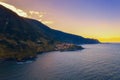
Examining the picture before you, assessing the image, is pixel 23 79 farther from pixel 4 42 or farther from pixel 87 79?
pixel 4 42

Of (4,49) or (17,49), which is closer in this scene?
(4,49)

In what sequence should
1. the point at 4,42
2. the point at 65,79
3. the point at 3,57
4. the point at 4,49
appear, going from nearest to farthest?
the point at 65,79, the point at 3,57, the point at 4,49, the point at 4,42

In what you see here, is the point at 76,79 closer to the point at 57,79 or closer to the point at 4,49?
the point at 57,79

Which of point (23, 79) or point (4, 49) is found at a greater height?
point (4, 49)

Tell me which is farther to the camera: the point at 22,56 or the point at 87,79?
the point at 22,56

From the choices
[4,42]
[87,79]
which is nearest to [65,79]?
[87,79]

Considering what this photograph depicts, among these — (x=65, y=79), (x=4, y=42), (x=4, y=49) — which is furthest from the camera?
(x=4, y=42)

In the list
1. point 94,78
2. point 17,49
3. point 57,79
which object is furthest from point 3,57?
point 94,78

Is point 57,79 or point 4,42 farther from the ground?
point 4,42

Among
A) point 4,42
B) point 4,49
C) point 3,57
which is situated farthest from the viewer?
point 4,42
